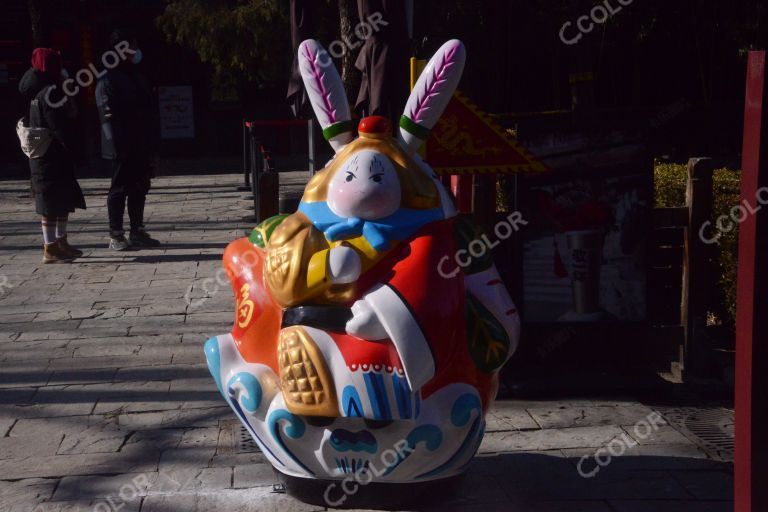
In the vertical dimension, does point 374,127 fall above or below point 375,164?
above

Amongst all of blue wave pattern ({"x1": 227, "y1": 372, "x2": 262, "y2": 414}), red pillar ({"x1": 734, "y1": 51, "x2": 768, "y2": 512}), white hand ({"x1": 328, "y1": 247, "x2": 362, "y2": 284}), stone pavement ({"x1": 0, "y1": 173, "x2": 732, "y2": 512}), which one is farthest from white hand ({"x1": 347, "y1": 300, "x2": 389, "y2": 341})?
red pillar ({"x1": 734, "y1": 51, "x2": 768, "y2": 512})

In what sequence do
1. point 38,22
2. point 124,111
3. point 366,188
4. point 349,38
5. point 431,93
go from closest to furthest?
1. point 366,188
2. point 431,93
3. point 124,111
4. point 349,38
5. point 38,22

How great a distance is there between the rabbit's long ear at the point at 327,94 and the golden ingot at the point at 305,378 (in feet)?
2.71

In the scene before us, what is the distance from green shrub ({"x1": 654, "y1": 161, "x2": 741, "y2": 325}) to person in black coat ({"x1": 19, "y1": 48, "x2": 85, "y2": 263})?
536 centimetres

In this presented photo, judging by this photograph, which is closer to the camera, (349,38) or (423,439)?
(423,439)

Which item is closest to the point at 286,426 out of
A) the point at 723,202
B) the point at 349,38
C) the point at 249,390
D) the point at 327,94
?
the point at 249,390

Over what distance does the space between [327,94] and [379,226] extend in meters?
0.64

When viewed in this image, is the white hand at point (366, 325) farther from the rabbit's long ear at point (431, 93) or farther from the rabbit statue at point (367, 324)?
the rabbit's long ear at point (431, 93)

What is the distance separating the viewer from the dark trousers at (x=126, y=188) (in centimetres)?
941

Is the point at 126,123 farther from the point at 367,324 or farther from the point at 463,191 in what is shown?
the point at 367,324

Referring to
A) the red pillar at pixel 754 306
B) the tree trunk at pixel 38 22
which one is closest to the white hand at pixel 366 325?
the red pillar at pixel 754 306

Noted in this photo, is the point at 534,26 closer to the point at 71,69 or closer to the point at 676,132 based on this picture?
the point at 676,132

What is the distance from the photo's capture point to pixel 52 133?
889cm

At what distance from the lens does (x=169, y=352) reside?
21.1 feet
